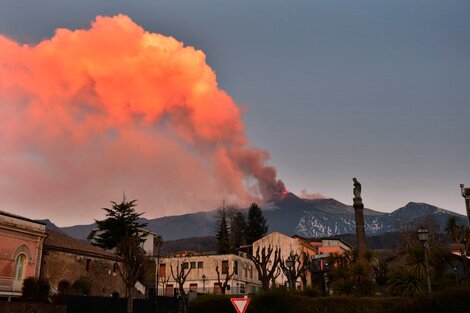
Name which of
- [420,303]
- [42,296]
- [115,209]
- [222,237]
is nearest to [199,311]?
[42,296]

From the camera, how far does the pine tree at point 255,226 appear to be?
9894 cm

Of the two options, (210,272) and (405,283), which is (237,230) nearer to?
(210,272)

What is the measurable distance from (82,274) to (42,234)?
21.8ft

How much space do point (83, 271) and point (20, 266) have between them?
25.5ft

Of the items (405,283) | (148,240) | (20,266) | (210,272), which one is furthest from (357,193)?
(20,266)

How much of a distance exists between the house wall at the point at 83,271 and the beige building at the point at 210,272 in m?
17.6

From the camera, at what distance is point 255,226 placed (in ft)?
329

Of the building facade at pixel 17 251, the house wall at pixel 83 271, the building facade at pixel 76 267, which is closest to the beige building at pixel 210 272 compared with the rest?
the house wall at pixel 83 271

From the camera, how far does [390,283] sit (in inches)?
1164

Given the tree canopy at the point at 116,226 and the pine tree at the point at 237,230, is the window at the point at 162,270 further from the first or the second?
the pine tree at the point at 237,230

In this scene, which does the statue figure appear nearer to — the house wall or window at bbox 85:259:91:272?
the house wall

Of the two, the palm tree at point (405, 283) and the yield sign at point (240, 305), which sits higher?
the palm tree at point (405, 283)

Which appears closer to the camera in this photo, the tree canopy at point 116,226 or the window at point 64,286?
the window at point 64,286

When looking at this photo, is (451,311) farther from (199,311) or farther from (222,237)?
(222,237)
